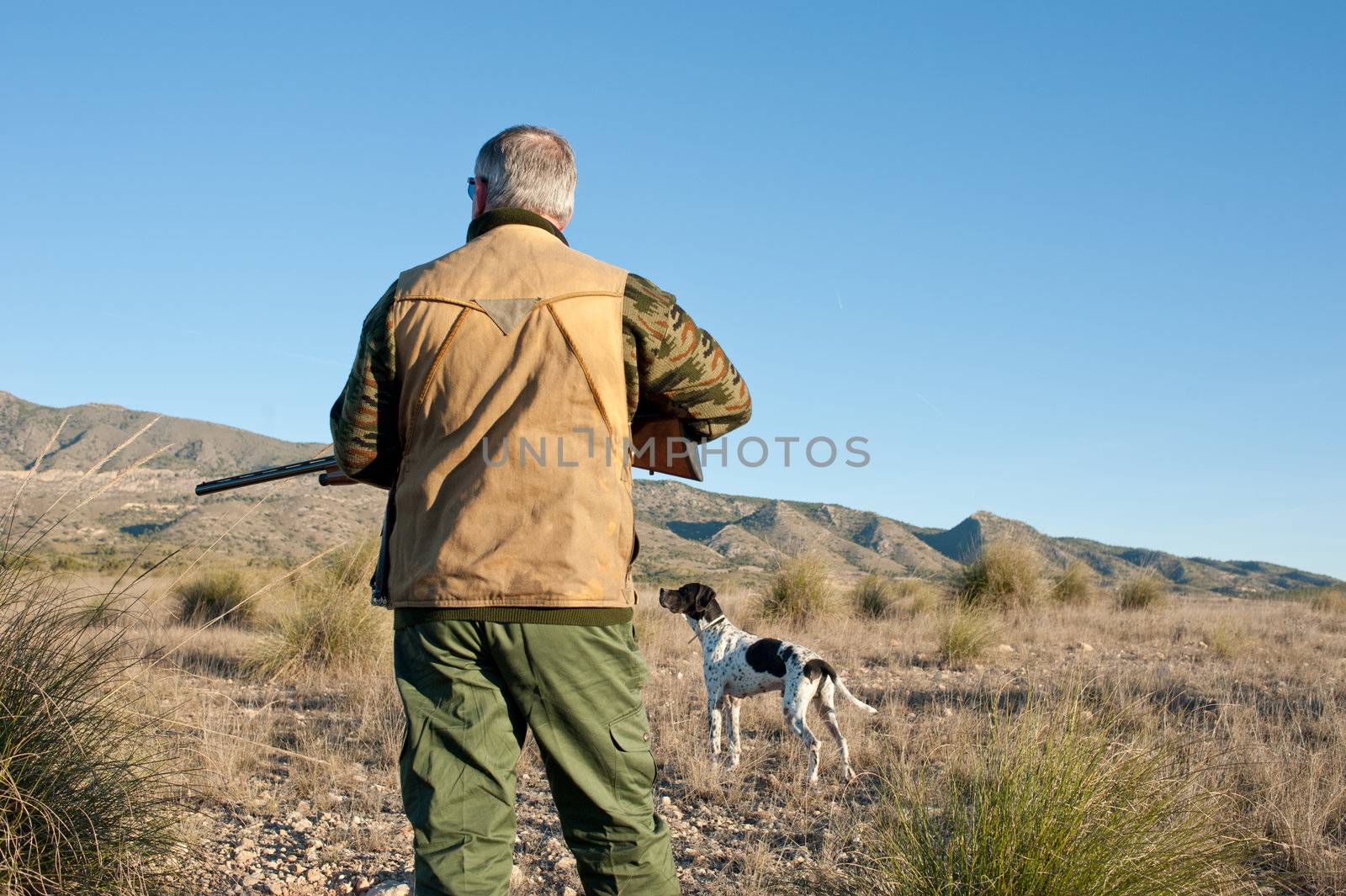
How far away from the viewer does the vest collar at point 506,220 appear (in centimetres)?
245

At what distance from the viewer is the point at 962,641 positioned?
30.9 ft

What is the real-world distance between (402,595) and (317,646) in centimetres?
696

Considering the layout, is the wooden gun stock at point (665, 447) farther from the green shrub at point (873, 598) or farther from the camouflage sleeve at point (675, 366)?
the green shrub at point (873, 598)

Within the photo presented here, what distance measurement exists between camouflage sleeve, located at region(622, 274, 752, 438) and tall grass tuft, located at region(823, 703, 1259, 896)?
145 cm

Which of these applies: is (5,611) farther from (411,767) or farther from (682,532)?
(682,532)

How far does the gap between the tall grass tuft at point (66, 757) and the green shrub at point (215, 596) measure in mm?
8754

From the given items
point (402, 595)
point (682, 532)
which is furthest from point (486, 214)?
point (682, 532)

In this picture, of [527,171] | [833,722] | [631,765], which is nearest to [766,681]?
[833,722]

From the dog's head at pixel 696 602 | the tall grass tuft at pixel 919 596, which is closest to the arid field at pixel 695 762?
the dog's head at pixel 696 602

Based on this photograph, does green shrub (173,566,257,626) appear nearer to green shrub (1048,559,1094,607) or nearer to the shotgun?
the shotgun

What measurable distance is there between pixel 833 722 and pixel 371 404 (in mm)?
3926

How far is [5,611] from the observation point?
3121mm

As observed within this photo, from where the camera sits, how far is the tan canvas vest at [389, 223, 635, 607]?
7.11ft

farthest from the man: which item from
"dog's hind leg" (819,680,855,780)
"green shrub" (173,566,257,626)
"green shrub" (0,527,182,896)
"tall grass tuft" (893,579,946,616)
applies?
"tall grass tuft" (893,579,946,616)
